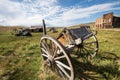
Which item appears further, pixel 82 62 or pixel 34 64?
pixel 34 64

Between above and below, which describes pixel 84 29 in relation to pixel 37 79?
above

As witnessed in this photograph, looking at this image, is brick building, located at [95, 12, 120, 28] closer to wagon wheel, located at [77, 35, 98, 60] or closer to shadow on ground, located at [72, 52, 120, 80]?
wagon wheel, located at [77, 35, 98, 60]

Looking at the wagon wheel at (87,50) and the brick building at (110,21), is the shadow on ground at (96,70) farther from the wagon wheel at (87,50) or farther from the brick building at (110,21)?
the brick building at (110,21)

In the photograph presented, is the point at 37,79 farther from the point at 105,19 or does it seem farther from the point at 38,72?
the point at 105,19

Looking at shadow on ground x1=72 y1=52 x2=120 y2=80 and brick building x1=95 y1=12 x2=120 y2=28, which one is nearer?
shadow on ground x1=72 y1=52 x2=120 y2=80

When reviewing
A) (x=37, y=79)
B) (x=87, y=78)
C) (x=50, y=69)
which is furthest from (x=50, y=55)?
(x=87, y=78)

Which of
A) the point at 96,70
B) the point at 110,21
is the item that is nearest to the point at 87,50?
the point at 96,70

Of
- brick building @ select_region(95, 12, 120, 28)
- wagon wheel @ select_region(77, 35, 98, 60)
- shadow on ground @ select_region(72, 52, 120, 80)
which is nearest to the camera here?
shadow on ground @ select_region(72, 52, 120, 80)

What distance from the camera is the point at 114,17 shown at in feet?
125

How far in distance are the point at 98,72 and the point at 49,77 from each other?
202cm

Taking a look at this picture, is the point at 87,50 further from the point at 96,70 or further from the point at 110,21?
the point at 110,21

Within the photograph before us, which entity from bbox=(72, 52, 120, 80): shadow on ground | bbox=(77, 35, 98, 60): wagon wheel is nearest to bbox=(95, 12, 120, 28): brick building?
bbox=(77, 35, 98, 60): wagon wheel

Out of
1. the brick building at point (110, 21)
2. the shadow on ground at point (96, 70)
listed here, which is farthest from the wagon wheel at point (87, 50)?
the brick building at point (110, 21)

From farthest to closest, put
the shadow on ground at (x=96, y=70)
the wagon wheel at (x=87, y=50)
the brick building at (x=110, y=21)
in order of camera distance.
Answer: the brick building at (x=110, y=21) < the wagon wheel at (x=87, y=50) < the shadow on ground at (x=96, y=70)
